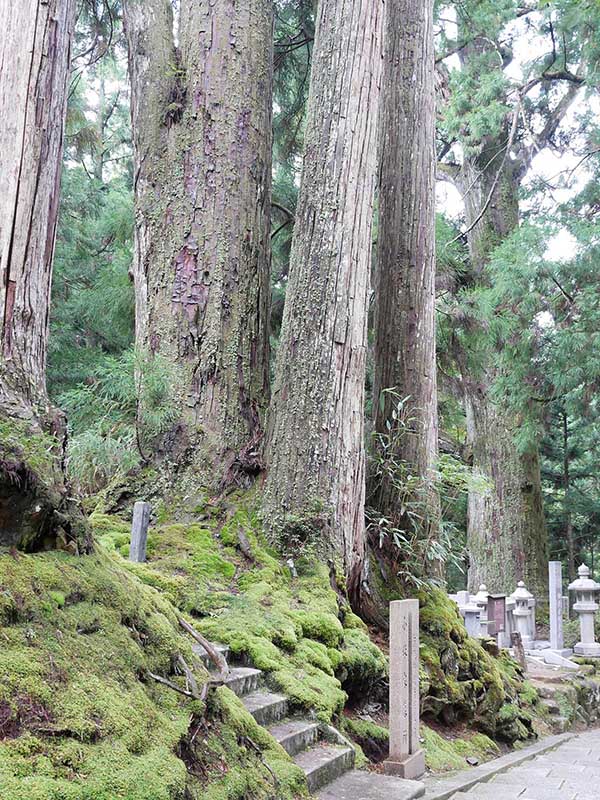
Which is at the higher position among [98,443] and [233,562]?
[98,443]

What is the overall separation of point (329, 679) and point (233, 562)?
1039mm

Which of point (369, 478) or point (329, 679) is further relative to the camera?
point (369, 478)

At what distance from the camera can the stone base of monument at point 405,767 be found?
3.62 metres

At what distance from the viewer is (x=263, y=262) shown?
19.9ft

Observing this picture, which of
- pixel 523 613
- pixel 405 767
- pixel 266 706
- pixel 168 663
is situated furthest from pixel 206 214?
pixel 523 613

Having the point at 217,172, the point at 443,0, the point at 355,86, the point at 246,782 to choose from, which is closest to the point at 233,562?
the point at 246,782

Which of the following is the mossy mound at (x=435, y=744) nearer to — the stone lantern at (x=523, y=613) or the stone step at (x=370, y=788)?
the stone step at (x=370, y=788)

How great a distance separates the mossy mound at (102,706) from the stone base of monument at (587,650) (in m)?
8.35

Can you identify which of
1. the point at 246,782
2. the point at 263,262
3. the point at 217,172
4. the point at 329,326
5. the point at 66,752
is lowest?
the point at 246,782

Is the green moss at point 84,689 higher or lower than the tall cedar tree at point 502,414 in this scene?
lower

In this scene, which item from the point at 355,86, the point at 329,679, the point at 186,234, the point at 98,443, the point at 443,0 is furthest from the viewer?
the point at 443,0

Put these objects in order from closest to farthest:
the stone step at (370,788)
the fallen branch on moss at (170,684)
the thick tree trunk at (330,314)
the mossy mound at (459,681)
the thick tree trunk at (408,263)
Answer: the fallen branch on moss at (170,684) < the stone step at (370,788) < the thick tree trunk at (330,314) < the mossy mound at (459,681) < the thick tree trunk at (408,263)

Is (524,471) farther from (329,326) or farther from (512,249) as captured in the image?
(329,326)

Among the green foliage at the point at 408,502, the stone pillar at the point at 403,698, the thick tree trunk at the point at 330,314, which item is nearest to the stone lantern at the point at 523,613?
the green foliage at the point at 408,502
